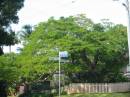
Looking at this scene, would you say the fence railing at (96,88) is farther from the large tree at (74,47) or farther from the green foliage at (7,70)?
the green foliage at (7,70)

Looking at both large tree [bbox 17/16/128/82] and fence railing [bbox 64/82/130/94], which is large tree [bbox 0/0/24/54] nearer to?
large tree [bbox 17/16/128/82]

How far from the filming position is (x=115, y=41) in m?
40.2

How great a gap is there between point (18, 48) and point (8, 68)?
696 centimetres

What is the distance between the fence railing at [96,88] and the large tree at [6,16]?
7.04 m

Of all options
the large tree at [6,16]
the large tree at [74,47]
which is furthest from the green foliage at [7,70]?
the large tree at [6,16]

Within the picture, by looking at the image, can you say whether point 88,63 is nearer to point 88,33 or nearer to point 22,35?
point 88,33

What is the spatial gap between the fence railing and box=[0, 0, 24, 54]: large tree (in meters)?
7.04

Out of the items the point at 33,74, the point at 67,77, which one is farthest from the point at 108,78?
the point at 33,74

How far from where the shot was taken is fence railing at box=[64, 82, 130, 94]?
39062 mm

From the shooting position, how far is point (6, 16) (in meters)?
42.6

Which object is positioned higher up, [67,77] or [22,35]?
[22,35]

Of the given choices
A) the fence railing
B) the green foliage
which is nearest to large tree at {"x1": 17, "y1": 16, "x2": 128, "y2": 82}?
the fence railing

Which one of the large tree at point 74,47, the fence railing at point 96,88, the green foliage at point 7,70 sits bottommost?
the fence railing at point 96,88

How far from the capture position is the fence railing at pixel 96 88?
128ft
